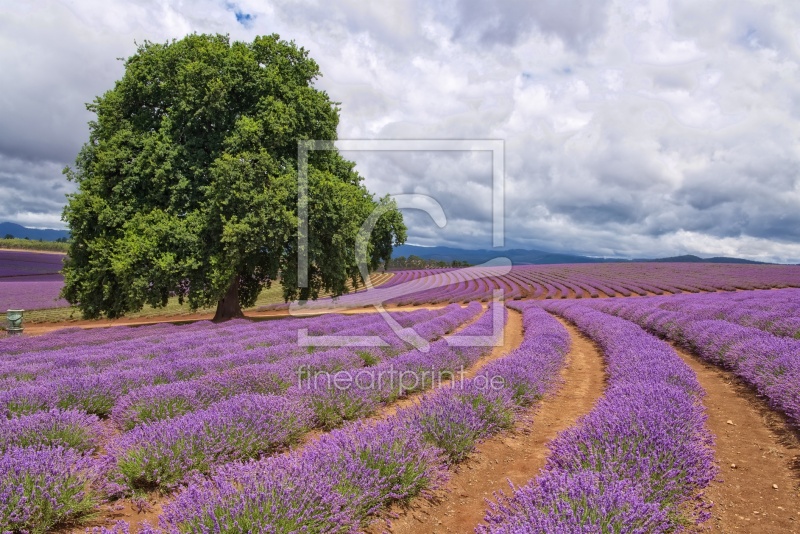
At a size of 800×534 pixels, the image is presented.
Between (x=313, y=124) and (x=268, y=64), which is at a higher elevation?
A: (x=268, y=64)

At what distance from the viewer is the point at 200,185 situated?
1510cm

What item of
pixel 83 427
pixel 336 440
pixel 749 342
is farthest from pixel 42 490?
pixel 749 342

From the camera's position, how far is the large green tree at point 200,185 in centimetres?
1377

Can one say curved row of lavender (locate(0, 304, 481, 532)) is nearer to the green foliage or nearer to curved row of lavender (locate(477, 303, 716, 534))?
curved row of lavender (locate(477, 303, 716, 534))

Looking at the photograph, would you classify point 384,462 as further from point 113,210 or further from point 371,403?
point 113,210

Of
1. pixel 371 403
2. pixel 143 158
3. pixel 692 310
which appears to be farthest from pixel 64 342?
pixel 692 310

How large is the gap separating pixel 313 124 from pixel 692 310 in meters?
13.8

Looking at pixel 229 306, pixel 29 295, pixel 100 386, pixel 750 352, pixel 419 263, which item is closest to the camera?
pixel 100 386

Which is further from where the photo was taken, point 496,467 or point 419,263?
point 419,263

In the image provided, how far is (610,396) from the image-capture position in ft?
16.0

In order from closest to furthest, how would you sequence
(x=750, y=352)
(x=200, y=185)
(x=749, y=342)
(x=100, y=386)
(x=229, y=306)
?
1. (x=100, y=386)
2. (x=750, y=352)
3. (x=749, y=342)
4. (x=200, y=185)
5. (x=229, y=306)

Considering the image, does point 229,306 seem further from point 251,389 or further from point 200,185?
point 251,389

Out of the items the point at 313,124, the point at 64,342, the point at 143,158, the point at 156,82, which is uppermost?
the point at 156,82

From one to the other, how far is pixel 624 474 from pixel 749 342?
6253 mm
